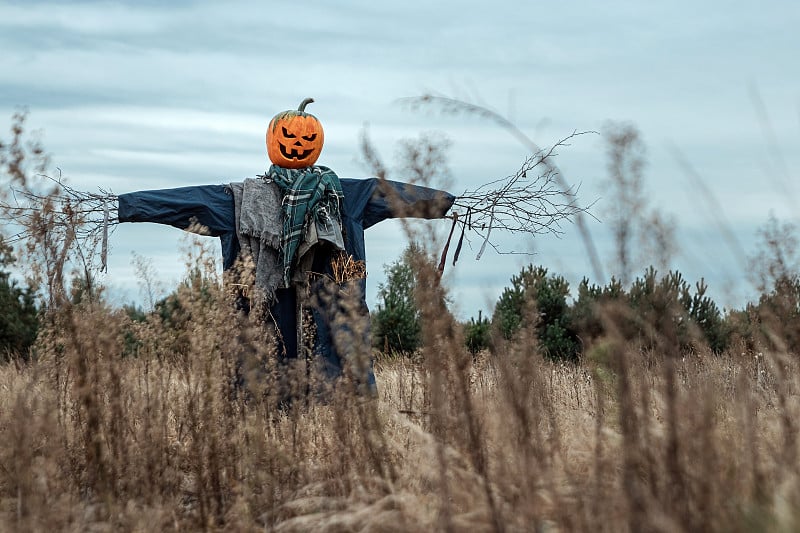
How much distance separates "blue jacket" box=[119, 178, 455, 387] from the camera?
7.04m

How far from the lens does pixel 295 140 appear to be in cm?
754

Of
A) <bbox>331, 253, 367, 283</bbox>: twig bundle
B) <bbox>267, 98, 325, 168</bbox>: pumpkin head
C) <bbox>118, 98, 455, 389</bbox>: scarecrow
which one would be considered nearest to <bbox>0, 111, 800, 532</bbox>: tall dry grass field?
<bbox>331, 253, 367, 283</bbox>: twig bundle

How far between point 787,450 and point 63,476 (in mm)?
3081

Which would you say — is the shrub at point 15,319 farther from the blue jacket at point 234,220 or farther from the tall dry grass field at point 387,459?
the tall dry grass field at point 387,459

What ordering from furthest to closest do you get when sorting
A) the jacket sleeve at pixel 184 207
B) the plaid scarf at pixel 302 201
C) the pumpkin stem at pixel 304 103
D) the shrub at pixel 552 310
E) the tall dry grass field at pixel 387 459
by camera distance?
the shrub at pixel 552 310, the pumpkin stem at pixel 304 103, the plaid scarf at pixel 302 201, the jacket sleeve at pixel 184 207, the tall dry grass field at pixel 387 459

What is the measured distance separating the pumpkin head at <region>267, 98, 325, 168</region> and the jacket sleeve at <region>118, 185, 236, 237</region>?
54cm

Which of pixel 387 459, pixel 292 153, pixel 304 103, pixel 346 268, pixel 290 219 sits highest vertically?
pixel 304 103

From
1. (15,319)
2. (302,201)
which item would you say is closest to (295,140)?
(302,201)

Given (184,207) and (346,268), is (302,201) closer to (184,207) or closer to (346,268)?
(346,268)

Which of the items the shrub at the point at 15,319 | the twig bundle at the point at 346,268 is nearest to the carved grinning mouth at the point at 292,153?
the twig bundle at the point at 346,268

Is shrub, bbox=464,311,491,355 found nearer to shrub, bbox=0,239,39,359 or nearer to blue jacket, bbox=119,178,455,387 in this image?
blue jacket, bbox=119,178,455,387

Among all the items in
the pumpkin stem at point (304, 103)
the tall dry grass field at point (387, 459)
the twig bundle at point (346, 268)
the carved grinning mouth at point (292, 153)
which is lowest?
the tall dry grass field at point (387, 459)

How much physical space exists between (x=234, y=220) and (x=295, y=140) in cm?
83

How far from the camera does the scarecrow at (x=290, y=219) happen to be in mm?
7109
